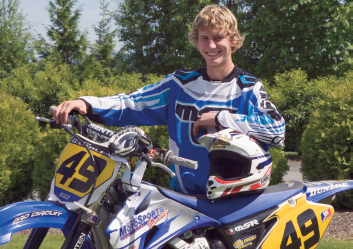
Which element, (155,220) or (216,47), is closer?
(155,220)

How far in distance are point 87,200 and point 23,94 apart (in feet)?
31.5

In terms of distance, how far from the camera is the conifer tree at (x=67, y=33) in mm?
23609

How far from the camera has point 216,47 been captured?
2467 mm

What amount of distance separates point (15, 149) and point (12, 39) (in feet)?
73.8

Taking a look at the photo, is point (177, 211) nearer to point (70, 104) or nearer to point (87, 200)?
point (87, 200)

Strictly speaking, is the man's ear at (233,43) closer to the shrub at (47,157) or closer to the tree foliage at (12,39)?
the shrub at (47,157)

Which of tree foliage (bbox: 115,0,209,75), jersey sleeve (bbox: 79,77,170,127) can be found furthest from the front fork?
tree foliage (bbox: 115,0,209,75)

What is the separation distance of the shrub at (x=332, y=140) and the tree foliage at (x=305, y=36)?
7.16 m

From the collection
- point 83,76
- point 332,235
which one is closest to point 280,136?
point 332,235

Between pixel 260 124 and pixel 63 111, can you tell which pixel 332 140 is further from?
pixel 63 111

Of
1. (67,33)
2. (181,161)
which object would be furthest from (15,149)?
(67,33)

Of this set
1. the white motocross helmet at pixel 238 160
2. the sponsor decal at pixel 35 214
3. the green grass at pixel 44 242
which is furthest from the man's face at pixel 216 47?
the green grass at pixel 44 242

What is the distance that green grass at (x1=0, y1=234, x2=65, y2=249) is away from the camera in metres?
4.15

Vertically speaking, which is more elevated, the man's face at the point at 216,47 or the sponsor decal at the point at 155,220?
the man's face at the point at 216,47
